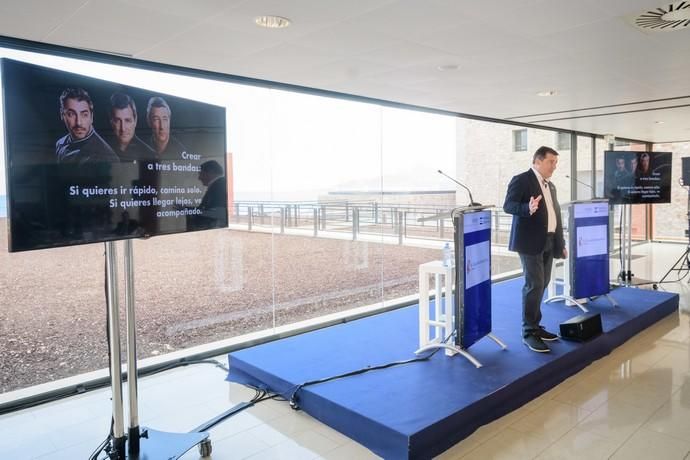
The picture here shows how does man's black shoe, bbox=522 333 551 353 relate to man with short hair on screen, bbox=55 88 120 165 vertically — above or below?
below

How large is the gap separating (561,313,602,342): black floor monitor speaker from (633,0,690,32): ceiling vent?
2.23 metres

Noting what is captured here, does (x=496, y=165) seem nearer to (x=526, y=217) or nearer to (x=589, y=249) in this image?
(x=589, y=249)

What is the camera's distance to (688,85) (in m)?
5.30

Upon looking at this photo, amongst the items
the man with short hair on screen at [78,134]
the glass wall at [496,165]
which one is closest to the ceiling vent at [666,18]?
the man with short hair on screen at [78,134]

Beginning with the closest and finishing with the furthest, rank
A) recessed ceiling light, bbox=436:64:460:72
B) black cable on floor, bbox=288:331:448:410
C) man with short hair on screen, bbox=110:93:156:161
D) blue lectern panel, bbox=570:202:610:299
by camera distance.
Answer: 1. man with short hair on screen, bbox=110:93:156:161
2. black cable on floor, bbox=288:331:448:410
3. recessed ceiling light, bbox=436:64:460:72
4. blue lectern panel, bbox=570:202:610:299

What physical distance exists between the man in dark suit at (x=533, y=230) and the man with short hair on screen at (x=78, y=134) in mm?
2961

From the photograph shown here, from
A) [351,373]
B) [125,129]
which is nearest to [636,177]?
[351,373]

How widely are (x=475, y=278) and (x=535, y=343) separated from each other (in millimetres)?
757

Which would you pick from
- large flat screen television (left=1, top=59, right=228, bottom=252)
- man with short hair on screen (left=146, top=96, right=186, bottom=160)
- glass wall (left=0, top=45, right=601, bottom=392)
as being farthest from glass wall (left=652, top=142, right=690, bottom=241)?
man with short hair on screen (left=146, top=96, right=186, bottom=160)

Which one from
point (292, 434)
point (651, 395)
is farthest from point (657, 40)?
point (292, 434)

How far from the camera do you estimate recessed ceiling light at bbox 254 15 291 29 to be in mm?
3041

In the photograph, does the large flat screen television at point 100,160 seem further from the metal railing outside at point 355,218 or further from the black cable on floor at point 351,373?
the metal railing outside at point 355,218

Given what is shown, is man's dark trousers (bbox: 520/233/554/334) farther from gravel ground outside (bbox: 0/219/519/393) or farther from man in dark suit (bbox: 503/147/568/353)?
gravel ground outside (bbox: 0/219/519/393)

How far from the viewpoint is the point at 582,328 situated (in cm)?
398
